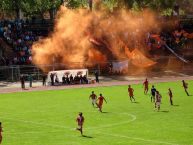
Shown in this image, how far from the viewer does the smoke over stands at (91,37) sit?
79188mm

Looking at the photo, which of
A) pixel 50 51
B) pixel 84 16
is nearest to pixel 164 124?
pixel 50 51

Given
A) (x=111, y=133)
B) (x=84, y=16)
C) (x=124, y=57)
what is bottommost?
(x=111, y=133)

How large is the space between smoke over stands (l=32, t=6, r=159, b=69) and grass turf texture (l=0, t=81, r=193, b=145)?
1953cm

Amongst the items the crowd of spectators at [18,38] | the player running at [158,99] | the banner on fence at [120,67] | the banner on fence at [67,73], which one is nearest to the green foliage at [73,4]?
the crowd of spectators at [18,38]

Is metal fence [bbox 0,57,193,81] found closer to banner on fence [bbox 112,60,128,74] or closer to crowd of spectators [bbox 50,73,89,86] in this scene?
banner on fence [bbox 112,60,128,74]

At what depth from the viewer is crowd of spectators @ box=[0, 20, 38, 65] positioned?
246 ft

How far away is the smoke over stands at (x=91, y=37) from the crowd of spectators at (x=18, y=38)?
3.86ft

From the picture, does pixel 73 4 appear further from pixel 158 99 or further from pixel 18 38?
pixel 158 99

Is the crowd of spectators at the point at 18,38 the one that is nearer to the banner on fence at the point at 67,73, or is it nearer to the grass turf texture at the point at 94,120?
the banner on fence at the point at 67,73

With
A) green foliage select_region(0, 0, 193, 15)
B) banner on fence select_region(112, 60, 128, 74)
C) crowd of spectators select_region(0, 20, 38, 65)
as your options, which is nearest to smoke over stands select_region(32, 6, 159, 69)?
crowd of spectators select_region(0, 20, 38, 65)

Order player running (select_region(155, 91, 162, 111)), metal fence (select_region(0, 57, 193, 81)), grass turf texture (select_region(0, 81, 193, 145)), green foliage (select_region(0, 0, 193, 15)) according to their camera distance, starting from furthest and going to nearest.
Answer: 1. green foliage (select_region(0, 0, 193, 15))
2. metal fence (select_region(0, 57, 193, 81))
3. player running (select_region(155, 91, 162, 111))
4. grass turf texture (select_region(0, 81, 193, 145))

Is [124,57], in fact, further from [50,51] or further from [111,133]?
[111,133]

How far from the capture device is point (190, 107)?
46.9 meters

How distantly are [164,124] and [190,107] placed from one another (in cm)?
870
